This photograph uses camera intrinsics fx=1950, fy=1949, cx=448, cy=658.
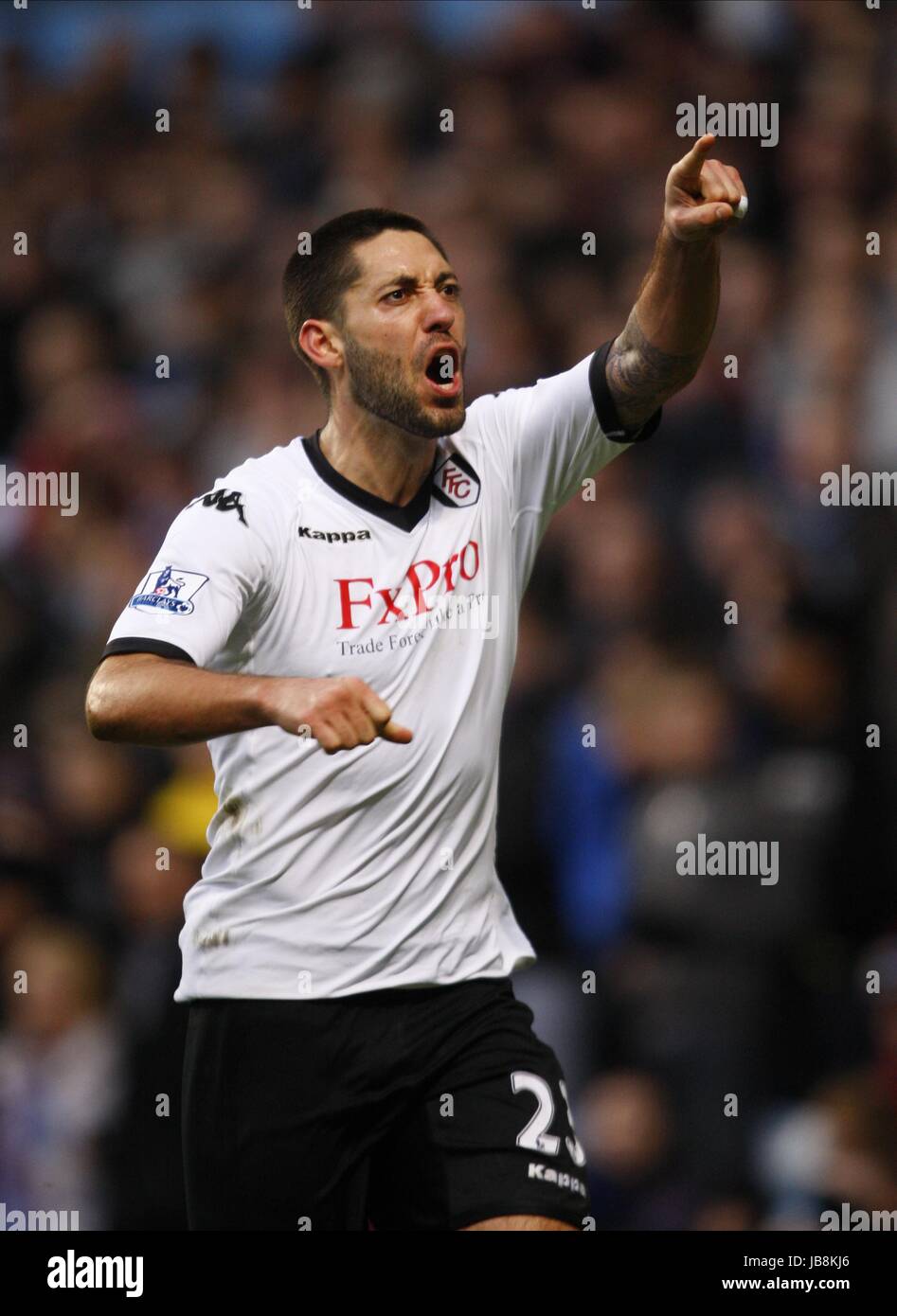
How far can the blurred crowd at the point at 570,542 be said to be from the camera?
557 cm

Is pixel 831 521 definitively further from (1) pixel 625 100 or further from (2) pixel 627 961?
(1) pixel 625 100

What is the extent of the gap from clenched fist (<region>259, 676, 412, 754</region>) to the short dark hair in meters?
1.20

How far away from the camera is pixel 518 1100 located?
3514mm

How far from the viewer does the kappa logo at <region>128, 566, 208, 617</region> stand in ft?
11.4

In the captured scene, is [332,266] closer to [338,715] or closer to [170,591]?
[170,591]

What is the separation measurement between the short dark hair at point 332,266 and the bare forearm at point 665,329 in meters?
0.46

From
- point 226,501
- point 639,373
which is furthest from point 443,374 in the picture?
point 226,501

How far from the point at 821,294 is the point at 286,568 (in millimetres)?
3619

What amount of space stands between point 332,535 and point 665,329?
754 millimetres

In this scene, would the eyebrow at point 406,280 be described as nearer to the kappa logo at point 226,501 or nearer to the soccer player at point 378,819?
the soccer player at point 378,819

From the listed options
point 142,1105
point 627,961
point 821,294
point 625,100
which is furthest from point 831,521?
point 142,1105

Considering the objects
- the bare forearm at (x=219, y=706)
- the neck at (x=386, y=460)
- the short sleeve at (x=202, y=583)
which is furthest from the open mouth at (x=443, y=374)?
the bare forearm at (x=219, y=706)

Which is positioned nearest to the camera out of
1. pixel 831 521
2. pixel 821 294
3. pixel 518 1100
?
pixel 518 1100

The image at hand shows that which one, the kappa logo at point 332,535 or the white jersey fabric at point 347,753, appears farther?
the kappa logo at point 332,535
